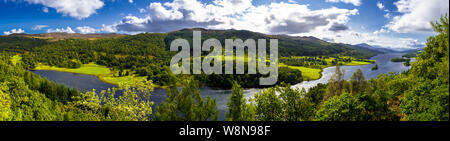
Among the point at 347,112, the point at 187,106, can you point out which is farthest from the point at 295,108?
the point at 187,106

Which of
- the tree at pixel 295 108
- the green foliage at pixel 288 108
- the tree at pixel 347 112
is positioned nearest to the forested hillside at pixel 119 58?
the green foliage at pixel 288 108

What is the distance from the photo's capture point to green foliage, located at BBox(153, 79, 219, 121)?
1472 cm

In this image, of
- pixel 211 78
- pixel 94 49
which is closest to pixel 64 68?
pixel 94 49

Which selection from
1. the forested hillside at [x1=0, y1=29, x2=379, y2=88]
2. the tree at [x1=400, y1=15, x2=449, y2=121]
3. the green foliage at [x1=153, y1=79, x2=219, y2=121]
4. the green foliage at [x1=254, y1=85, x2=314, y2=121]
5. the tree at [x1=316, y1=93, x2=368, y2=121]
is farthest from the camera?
the forested hillside at [x1=0, y1=29, x2=379, y2=88]

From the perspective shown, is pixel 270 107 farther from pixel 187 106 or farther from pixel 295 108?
pixel 187 106

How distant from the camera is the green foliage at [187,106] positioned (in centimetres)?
1472

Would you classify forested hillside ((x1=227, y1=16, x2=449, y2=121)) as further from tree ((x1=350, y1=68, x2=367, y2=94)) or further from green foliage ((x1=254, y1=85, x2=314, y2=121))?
tree ((x1=350, y1=68, x2=367, y2=94))

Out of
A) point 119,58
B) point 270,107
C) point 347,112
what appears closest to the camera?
point 347,112

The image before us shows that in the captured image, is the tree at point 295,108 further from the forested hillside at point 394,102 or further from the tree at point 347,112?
the tree at point 347,112

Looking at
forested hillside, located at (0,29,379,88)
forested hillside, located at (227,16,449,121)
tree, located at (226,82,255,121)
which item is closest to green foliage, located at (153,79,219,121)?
tree, located at (226,82,255,121)

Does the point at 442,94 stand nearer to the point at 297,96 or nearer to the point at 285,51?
the point at 297,96

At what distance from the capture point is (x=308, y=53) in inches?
7534

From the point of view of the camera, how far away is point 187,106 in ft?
50.9

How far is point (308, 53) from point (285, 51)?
857 inches
